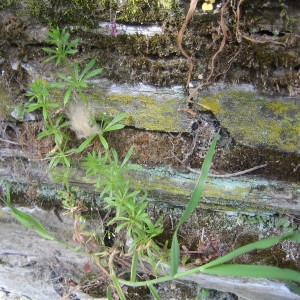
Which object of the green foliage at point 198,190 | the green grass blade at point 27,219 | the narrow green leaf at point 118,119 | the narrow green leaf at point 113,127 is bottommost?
the green grass blade at point 27,219

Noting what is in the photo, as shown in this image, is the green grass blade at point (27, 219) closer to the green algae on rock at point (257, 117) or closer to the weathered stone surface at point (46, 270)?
the weathered stone surface at point (46, 270)

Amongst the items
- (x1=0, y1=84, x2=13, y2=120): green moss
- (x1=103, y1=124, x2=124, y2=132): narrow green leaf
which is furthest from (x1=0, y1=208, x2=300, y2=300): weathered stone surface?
(x1=103, y1=124, x2=124, y2=132): narrow green leaf

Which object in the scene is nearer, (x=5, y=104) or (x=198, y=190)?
(x=198, y=190)

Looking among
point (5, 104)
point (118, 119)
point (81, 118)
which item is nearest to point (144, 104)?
point (118, 119)

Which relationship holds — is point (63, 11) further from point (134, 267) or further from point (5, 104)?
point (134, 267)

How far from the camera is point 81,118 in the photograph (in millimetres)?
1935

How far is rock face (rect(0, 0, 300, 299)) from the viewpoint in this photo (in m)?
1.66

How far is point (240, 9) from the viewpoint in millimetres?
1580

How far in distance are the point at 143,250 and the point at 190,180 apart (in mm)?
495

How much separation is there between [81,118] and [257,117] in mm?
875

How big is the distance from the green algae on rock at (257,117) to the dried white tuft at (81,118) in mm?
572

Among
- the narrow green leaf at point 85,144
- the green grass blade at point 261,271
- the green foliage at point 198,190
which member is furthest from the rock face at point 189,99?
the green grass blade at point 261,271

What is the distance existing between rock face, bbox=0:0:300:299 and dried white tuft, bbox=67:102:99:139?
0.20 ft

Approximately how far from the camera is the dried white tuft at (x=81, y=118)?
1924 mm
